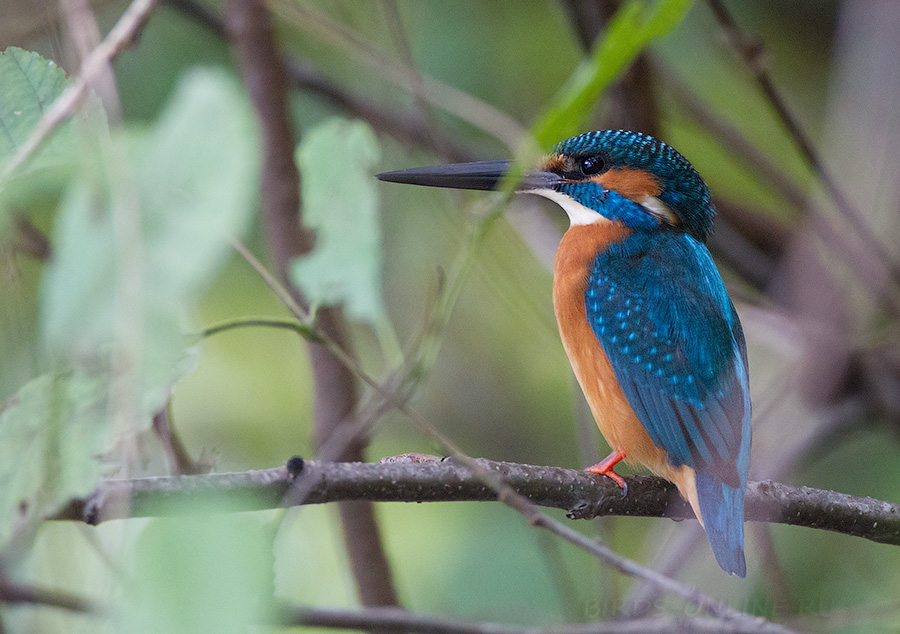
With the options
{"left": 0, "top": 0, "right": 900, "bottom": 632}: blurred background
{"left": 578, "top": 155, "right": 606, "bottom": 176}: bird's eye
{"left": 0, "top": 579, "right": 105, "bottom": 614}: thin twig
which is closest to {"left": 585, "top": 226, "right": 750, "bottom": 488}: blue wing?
{"left": 578, "top": 155, "right": 606, "bottom": 176}: bird's eye

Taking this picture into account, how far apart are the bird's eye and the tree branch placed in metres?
0.73

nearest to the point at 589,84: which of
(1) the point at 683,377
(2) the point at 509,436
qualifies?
(1) the point at 683,377

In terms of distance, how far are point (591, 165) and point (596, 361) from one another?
479 mm

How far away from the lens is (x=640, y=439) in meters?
1.70

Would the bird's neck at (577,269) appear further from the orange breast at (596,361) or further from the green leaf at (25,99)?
the green leaf at (25,99)

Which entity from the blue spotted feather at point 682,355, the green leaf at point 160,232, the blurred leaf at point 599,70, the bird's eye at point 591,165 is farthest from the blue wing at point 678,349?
the green leaf at point 160,232

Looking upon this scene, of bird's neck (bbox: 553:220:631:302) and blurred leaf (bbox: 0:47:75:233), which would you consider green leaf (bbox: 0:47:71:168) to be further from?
bird's neck (bbox: 553:220:631:302)

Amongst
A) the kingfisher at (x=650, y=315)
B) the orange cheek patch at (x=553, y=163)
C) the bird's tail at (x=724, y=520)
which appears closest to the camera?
the bird's tail at (x=724, y=520)

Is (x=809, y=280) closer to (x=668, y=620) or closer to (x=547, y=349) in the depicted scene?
(x=547, y=349)

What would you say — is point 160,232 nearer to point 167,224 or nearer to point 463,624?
point 167,224

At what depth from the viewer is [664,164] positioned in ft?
6.28

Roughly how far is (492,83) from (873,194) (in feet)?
4.23

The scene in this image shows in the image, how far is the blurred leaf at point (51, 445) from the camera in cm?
64

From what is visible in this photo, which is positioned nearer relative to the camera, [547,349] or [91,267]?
[91,267]
